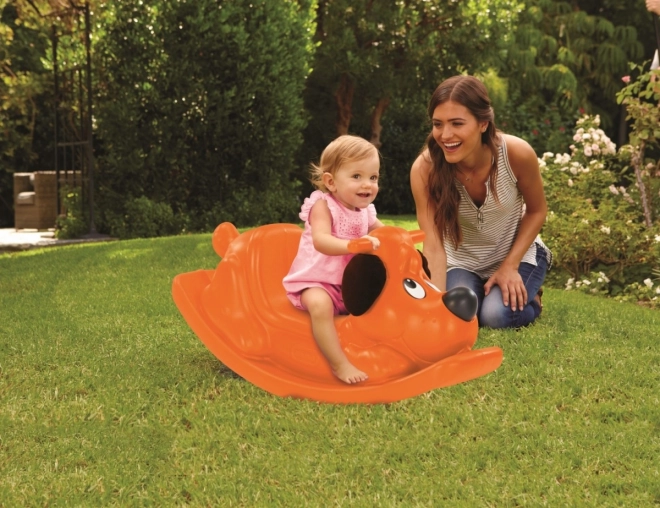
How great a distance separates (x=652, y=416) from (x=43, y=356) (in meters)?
2.88

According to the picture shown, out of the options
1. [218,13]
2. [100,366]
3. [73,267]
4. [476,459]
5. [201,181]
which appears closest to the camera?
[476,459]

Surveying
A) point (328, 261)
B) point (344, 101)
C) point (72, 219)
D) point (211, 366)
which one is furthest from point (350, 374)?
point (344, 101)

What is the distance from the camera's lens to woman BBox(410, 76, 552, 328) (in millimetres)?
4246

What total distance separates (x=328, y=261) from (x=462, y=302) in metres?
0.59

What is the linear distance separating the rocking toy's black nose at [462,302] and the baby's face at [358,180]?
51cm

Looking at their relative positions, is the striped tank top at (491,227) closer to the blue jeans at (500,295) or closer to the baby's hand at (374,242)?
the blue jeans at (500,295)

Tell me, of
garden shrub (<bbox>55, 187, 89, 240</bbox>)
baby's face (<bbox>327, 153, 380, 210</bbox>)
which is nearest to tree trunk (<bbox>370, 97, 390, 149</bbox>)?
garden shrub (<bbox>55, 187, 89, 240</bbox>)

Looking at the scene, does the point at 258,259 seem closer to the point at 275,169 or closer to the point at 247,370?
the point at 247,370

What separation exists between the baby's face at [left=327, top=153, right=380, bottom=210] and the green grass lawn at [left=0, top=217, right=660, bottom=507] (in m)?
0.85

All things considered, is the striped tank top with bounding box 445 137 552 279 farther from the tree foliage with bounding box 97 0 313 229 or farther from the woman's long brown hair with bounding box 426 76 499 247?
the tree foliage with bounding box 97 0 313 229

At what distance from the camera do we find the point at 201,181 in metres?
10.4

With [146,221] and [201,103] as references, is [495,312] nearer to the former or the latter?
[146,221]

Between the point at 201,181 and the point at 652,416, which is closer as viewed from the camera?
the point at 652,416

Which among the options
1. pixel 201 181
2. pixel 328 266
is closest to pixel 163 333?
pixel 328 266
